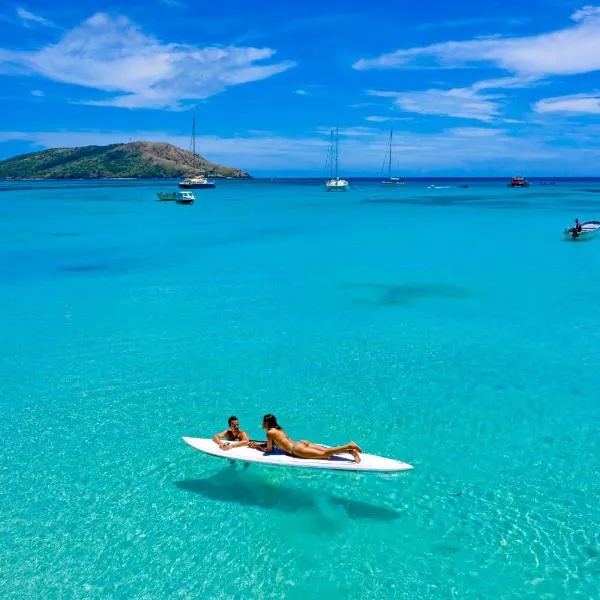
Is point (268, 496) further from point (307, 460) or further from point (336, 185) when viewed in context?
point (336, 185)

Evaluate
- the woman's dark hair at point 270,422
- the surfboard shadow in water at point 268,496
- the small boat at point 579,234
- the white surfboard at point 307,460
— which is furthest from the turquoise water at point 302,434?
the small boat at point 579,234

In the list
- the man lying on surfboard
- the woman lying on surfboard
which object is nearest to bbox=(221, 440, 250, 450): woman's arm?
the man lying on surfboard

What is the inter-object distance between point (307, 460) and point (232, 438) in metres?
2.16

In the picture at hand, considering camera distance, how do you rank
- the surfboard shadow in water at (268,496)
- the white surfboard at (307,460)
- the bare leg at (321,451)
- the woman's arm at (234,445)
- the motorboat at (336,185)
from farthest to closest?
the motorboat at (336,185)
the woman's arm at (234,445)
the bare leg at (321,451)
the white surfboard at (307,460)
the surfboard shadow in water at (268,496)

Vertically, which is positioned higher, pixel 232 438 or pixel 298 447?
pixel 298 447

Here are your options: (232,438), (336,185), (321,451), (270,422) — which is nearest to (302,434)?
(232,438)

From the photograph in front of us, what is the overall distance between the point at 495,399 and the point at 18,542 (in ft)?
43.3

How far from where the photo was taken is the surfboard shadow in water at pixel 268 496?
486 inches

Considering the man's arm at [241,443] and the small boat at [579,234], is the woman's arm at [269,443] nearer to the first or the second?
the man's arm at [241,443]

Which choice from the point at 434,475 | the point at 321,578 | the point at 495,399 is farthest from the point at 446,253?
the point at 321,578

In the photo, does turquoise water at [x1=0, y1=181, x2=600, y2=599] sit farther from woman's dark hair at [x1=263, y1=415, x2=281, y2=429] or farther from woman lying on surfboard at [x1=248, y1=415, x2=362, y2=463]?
woman's dark hair at [x1=263, y1=415, x2=281, y2=429]

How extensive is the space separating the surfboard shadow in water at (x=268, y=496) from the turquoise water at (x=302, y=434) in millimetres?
55

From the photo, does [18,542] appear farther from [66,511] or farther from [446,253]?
[446,253]

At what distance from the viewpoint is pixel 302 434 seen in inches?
619
